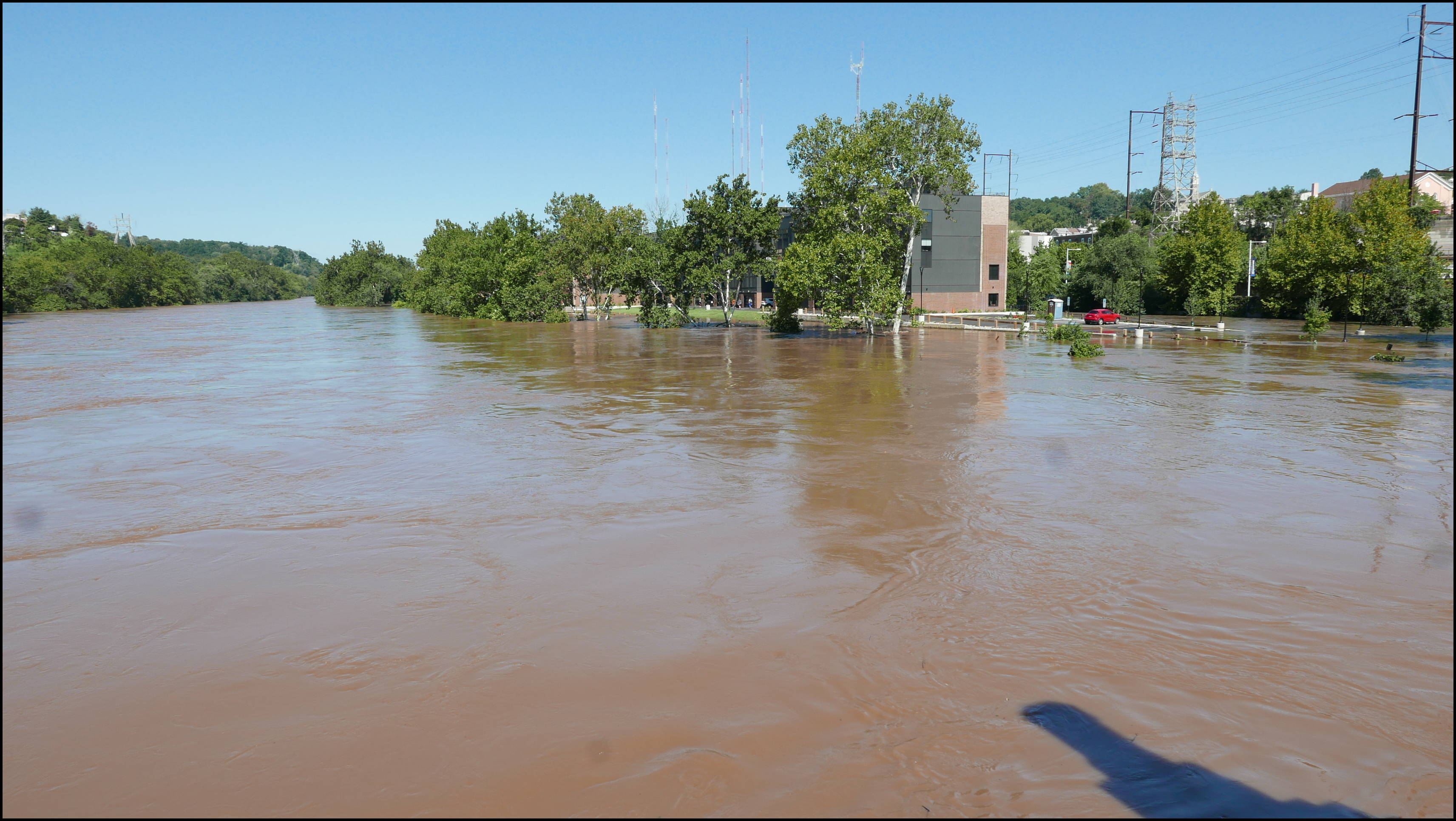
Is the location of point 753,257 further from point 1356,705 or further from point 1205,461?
point 1356,705

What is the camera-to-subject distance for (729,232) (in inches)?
2144

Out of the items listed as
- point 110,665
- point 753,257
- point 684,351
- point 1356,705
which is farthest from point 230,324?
point 1356,705

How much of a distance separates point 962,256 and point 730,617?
67.7 meters

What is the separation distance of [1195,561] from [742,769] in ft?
21.3

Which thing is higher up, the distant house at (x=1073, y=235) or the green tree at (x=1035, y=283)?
the distant house at (x=1073, y=235)

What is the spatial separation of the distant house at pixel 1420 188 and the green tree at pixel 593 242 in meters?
61.8

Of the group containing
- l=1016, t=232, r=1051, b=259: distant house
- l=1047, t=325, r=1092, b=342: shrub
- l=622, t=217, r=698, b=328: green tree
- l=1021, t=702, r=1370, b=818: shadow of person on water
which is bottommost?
l=1021, t=702, r=1370, b=818: shadow of person on water

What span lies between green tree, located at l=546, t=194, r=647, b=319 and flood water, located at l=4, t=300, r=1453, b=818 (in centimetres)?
5019

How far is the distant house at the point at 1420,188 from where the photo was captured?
81938 millimetres

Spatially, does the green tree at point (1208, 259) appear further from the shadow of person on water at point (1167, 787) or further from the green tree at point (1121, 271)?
the shadow of person on water at point (1167, 787)

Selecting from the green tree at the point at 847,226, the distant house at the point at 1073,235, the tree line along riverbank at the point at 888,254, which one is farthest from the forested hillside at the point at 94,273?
the distant house at the point at 1073,235

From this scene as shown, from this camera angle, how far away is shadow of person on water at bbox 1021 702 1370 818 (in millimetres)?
5203

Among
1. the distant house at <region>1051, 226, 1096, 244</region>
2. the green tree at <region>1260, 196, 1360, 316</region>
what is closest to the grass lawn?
the green tree at <region>1260, 196, 1360, 316</region>

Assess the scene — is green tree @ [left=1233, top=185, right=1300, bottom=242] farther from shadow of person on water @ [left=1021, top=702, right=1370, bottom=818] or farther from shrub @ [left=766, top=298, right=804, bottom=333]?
shadow of person on water @ [left=1021, top=702, right=1370, bottom=818]
